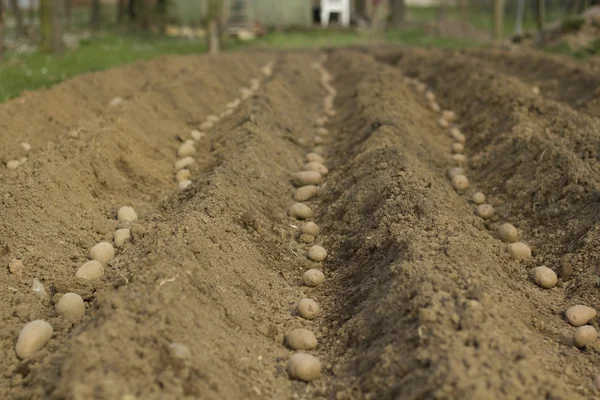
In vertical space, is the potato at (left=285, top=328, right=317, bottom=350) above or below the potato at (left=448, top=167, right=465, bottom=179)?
below

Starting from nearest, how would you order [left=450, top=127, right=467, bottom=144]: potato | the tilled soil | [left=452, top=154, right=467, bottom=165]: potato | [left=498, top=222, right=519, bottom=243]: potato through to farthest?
1. the tilled soil
2. [left=498, top=222, right=519, bottom=243]: potato
3. [left=452, top=154, right=467, bottom=165]: potato
4. [left=450, top=127, right=467, bottom=144]: potato

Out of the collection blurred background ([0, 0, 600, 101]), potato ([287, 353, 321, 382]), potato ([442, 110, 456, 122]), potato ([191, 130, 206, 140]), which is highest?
blurred background ([0, 0, 600, 101])

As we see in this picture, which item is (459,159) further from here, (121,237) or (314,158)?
(121,237)

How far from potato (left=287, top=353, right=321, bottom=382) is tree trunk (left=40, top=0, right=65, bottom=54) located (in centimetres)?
1042

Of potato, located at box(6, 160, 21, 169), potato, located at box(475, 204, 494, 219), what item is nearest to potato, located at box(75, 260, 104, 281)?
potato, located at box(6, 160, 21, 169)

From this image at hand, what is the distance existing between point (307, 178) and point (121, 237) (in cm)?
189

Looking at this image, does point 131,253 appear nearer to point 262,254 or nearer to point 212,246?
point 212,246

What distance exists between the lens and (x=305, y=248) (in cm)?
489

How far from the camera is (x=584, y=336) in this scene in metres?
3.64

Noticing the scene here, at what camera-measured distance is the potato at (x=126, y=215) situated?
5.05 metres

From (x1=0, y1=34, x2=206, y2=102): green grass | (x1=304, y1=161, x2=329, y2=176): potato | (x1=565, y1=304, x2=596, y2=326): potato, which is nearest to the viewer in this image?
(x1=565, y1=304, x2=596, y2=326): potato

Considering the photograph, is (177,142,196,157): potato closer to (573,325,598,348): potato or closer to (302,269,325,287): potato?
(302,269,325,287): potato

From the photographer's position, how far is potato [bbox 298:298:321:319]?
3.93 meters

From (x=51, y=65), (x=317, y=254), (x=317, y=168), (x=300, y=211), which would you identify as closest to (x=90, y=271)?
(x=317, y=254)
